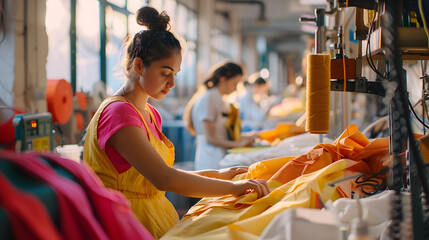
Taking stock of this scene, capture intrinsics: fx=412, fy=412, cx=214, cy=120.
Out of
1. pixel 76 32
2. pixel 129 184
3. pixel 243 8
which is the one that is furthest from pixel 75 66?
pixel 243 8

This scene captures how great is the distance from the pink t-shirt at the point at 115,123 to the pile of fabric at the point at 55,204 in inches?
15.1

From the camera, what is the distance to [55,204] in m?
0.66

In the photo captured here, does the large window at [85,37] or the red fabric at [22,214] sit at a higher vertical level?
the large window at [85,37]

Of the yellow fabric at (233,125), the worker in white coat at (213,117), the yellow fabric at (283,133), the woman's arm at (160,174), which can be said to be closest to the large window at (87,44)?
the worker in white coat at (213,117)

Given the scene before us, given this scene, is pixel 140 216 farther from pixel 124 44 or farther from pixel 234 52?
pixel 234 52

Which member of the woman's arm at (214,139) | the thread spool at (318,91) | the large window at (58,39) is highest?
the large window at (58,39)

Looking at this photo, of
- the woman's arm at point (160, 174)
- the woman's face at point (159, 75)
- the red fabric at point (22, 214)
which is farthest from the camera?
the woman's face at point (159, 75)

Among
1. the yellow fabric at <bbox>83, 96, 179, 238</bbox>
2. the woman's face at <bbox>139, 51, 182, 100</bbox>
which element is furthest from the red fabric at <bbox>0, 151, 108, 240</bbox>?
the woman's face at <bbox>139, 51, 182, 100</bbox>

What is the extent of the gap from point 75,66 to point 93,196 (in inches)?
143

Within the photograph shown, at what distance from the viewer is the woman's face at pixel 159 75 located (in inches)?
52.8

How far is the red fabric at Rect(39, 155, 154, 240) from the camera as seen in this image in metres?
0.75

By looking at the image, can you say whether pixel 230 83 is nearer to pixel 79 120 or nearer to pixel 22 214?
pixel 79 120

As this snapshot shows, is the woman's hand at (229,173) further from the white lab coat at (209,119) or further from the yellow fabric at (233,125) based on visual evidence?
the yellow fabric at (233,125)

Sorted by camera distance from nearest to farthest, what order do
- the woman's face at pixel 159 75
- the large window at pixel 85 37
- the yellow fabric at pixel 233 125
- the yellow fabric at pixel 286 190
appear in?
the yellow fabric at pixel 286 190
the woman's face at pixel 159 75
the yellow fabric at pixel 233 125
the large window at pixel 85 37
